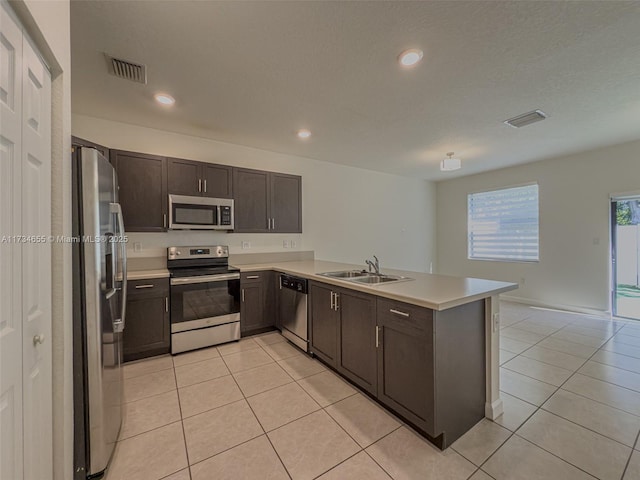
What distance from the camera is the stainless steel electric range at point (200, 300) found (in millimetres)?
2850

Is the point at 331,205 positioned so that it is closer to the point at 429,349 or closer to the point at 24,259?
the point at 429,349

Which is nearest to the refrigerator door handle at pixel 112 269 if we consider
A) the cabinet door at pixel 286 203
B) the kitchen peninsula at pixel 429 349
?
the kitchen peninsula at pixel 429 349

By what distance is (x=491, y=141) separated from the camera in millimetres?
3734

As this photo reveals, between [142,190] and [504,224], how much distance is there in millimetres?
6248

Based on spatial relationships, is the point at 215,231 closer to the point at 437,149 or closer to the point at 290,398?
the point at 290,398

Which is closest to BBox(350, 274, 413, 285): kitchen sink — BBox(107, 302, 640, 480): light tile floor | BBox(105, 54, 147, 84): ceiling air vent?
BBox(107, 302, 640, 480): light tile floor

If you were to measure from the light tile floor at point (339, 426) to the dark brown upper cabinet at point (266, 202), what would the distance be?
168 cm

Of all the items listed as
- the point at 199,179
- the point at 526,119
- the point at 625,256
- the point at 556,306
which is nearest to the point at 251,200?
the point at 199,179

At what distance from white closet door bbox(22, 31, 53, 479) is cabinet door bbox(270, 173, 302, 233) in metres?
Answer: 2.66

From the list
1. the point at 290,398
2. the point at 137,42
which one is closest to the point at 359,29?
the point at 137,42

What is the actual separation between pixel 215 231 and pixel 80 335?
235cm

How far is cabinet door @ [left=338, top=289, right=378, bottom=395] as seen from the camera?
2.02m

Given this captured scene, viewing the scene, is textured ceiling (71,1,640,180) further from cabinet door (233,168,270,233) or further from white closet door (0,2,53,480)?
white closet door (0,2,53,480)

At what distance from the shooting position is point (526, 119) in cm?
300
